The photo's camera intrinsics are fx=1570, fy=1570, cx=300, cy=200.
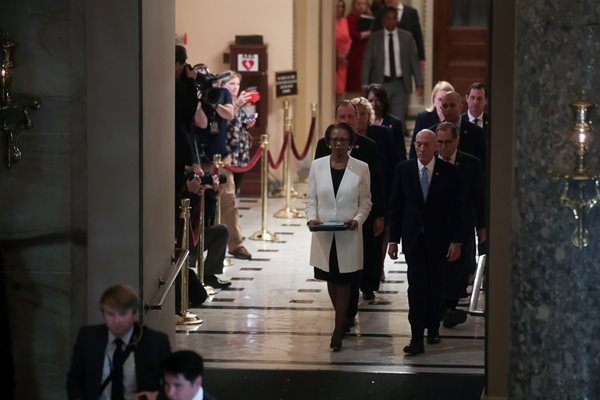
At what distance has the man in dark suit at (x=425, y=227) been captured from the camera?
1034cm

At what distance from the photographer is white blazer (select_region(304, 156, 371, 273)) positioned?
1035 cm

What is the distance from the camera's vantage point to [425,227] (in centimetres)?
1038

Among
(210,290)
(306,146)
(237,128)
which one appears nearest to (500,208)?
(210,290)

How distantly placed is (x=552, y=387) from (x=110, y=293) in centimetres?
197

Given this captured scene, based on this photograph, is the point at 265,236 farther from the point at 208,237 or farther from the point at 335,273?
the point at 335,273

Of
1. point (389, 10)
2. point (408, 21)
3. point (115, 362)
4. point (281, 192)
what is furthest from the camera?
point (408, 21)

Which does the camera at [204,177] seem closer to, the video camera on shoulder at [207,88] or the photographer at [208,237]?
the photographer at [208,237]

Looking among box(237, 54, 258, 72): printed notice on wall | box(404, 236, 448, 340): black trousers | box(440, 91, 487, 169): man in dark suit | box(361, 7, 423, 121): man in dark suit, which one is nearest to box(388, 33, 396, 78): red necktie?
box(361, 7, 423, 121): man in dark suit

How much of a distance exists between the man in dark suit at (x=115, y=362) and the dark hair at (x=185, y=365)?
0.51 meters

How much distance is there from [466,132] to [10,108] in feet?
16.2

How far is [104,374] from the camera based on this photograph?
6.91 m

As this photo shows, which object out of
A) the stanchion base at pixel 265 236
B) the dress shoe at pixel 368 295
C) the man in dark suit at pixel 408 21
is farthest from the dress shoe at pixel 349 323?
the man in dark suit at pixel 408 21

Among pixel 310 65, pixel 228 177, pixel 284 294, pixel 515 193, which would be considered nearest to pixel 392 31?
pixel 310 65

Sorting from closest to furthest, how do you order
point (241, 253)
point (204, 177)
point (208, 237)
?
1. point (204, 177)
2. point (208, 237)
3. point (241, 253)
